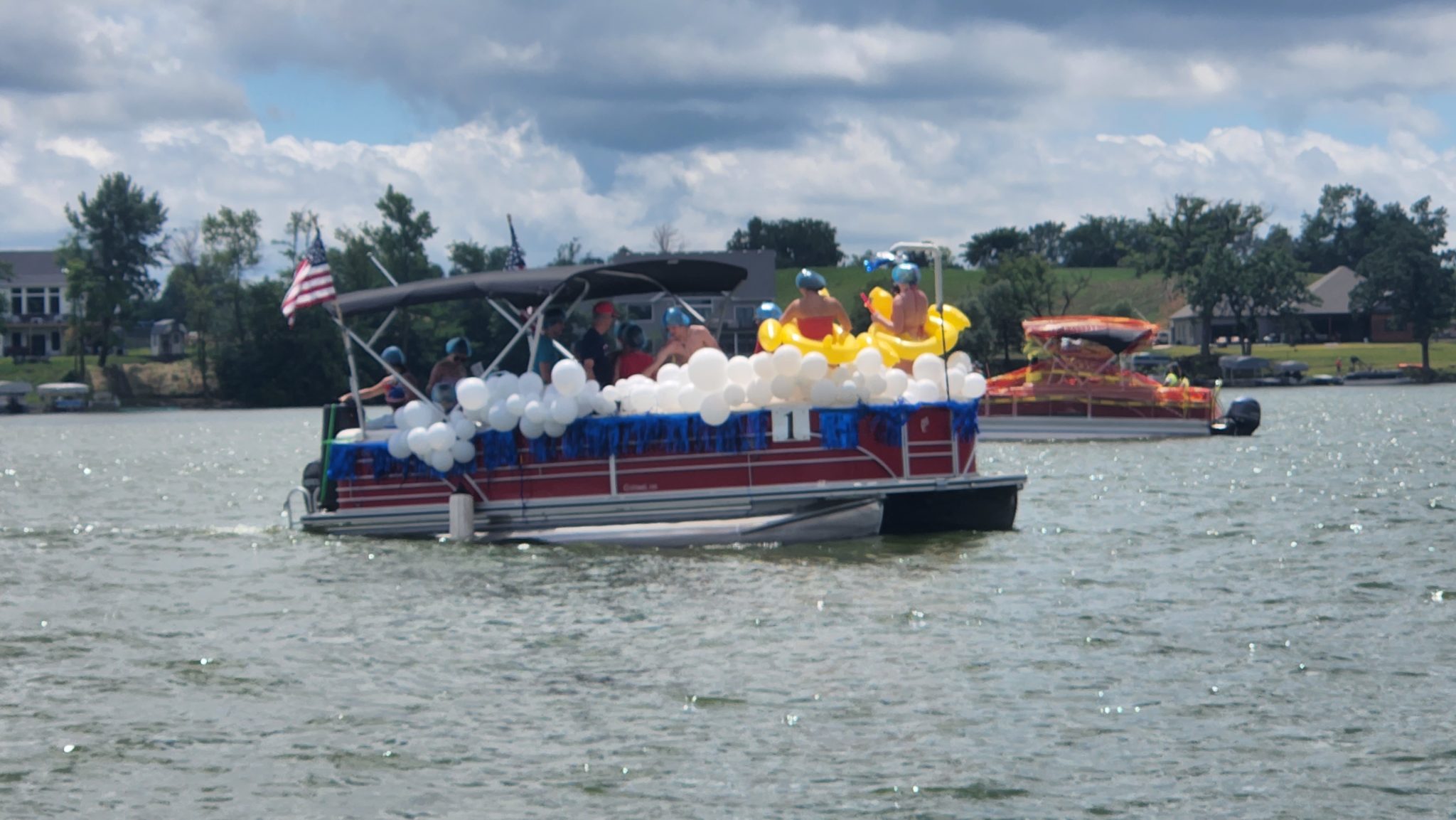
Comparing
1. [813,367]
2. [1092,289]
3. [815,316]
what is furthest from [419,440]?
[1092,289]

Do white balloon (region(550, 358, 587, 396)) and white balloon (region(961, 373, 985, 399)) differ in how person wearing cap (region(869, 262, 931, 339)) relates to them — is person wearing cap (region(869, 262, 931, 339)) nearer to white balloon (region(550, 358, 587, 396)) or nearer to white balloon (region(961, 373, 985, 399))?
white balloon (region(961, 373, 985, 399))

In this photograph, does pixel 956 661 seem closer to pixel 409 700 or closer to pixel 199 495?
pixel 409 700

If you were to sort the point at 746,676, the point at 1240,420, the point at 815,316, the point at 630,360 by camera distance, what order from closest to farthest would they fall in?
1. the point at 746,676
2. the point at 815,316
3. the point at 630,360
4. the point at 1240,420

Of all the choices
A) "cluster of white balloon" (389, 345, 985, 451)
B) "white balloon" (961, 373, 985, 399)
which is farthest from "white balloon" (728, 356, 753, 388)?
"white balloon" (961, 373, 985, 399)

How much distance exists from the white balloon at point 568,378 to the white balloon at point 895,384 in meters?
3.48

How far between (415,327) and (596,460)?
8221cm

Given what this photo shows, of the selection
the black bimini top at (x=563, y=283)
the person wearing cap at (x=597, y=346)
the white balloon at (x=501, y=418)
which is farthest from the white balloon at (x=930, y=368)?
the white balloon at (x=501, y=418)

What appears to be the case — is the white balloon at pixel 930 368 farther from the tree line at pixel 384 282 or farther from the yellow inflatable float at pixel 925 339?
the tree line at pixel 384 282

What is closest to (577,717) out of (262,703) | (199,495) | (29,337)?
(262,703)

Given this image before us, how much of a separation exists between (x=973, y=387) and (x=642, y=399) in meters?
3.86

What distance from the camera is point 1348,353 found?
130500 mm

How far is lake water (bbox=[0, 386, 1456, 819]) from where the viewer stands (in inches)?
427

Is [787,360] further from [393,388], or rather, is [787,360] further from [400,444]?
[393,388]

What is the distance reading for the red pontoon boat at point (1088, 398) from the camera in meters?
54.1
